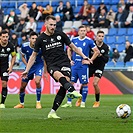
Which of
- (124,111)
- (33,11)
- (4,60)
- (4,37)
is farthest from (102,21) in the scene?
(124,111)

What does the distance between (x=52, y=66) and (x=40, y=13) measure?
752 inches

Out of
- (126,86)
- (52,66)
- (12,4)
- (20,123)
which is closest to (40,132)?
(20,123)

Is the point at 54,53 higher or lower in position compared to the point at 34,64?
higher

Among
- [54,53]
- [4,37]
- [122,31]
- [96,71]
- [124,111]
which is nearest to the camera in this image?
[124,111]

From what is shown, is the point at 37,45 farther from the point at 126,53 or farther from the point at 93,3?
the point at 93,3

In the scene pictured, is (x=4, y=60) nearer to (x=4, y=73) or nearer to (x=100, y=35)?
(x=4, y=73)

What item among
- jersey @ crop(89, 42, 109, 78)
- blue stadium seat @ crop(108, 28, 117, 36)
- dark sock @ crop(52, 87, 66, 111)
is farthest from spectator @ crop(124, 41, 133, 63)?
dark sock @ crop(52, 87, 66, 111)

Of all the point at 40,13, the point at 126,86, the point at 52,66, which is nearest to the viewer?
the point at 52,66

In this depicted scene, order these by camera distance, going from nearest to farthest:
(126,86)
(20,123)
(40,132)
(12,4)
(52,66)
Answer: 1. (40,132)
2. (20,123)
3. (52,66)
4. (126,86)
5. (12,4)

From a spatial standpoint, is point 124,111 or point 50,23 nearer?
point 124,111

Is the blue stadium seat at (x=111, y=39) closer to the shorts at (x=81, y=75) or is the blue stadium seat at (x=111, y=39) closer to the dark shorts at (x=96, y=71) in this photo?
the dark shorts at (x=96, y=71)

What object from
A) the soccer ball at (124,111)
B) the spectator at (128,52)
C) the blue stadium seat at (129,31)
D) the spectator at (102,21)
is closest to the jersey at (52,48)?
the soccer ball at (124,111)

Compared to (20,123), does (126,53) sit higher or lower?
lower

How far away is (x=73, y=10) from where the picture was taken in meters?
31.7
